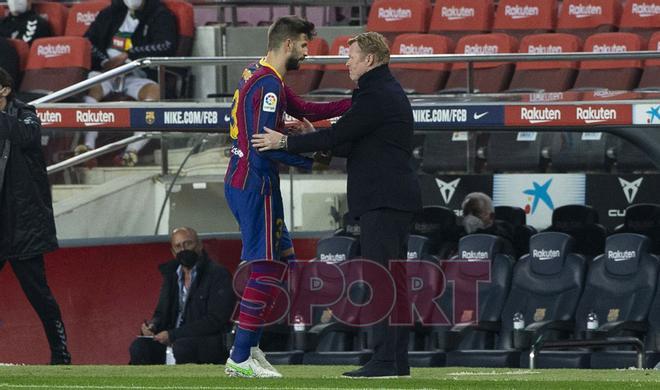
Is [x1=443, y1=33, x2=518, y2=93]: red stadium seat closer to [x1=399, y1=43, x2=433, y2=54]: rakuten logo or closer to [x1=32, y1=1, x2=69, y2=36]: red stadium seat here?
[x1=399, y1=43, x2=433, y2=54]: rakuten logo

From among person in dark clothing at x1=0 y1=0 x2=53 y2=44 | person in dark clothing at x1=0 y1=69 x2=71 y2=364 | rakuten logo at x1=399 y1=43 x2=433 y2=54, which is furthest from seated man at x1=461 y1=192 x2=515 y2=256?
person in dark clothing at x1=0 y1=0 x2=53 y2=44

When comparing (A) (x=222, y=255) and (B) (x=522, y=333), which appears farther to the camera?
(A) (x=222, y=255)

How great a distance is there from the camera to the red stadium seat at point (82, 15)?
18344 millimetres

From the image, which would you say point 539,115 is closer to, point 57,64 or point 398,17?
point 398,17

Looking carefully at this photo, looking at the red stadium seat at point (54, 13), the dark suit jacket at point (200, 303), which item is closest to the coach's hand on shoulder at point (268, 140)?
the dark suit jacket at point (200, 303)

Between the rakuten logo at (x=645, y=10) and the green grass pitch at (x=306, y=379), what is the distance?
7.29 m

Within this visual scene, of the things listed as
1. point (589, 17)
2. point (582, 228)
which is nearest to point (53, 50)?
point (589, 17)

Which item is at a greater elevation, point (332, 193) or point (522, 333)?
point (332, 193)

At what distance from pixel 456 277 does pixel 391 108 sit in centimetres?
501

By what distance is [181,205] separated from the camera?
14.9 meters

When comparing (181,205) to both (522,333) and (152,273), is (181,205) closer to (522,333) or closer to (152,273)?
(152,273)

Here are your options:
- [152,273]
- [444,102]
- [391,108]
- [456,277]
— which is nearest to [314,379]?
[391,108]

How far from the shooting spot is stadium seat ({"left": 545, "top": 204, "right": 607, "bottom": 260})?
13008 mm

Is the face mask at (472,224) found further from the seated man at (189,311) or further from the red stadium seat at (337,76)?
the red stadium seat at (337,76)
